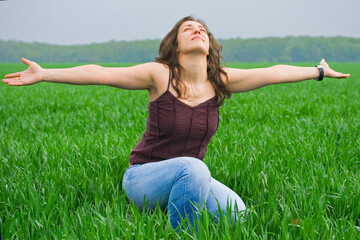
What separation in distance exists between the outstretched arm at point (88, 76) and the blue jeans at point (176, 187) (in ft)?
1.74

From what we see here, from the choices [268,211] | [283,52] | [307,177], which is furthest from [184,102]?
[283,52]

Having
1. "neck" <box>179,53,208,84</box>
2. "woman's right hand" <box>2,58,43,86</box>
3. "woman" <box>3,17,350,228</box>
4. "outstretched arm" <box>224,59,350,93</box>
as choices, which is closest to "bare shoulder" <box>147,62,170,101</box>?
"woman" <box>3,17,350,228</box>

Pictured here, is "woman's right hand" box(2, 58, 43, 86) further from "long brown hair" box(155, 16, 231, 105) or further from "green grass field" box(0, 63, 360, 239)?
"long brown hair" box(155, 16, 231, 105)

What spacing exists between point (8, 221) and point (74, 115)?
440 centimetres

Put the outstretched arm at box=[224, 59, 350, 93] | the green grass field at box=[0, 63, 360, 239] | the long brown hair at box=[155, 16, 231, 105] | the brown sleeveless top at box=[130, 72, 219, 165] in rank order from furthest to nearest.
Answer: the outstretched arm at box=[224, 59, 350, 93], the long brown hair at box=[155, 16, 231, 105], the brown sleeveless top at box=[130, 72, 219, 165], the green grass field at box=[0, 63, 360, 239]

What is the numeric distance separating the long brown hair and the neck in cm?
4

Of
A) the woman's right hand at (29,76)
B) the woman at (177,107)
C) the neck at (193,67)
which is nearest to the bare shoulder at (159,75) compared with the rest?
the woman at (177,107)

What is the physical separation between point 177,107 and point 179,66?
11.5 inches

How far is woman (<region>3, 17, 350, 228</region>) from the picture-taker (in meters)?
2.20

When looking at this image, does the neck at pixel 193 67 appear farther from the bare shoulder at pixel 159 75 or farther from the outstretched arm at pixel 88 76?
the outstretched arm at pixel 88 76

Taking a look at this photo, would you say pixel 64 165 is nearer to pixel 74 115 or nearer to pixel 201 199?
pixel 201 199

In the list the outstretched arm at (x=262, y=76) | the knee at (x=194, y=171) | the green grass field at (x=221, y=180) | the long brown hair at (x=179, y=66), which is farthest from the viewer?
the outstretched arm at (x=262, y=76)

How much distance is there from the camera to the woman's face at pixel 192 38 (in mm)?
2467

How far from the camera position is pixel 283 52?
335 feet
